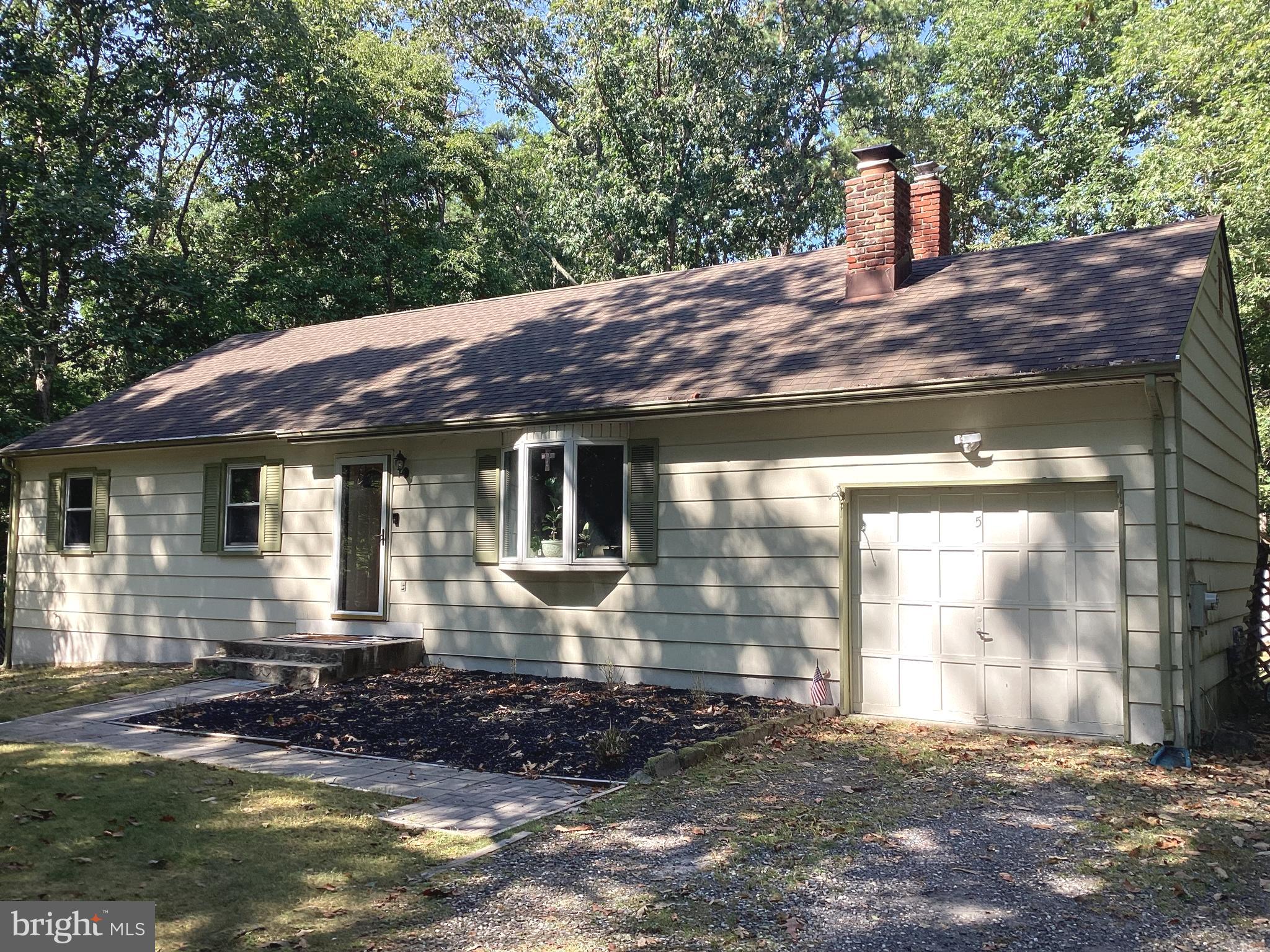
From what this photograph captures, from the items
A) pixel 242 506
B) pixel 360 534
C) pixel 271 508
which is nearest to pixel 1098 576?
pixel 360 534

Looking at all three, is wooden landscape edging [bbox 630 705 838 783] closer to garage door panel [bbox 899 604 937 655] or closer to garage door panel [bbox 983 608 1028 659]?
garage door panel [bbox 899 604 937 655]

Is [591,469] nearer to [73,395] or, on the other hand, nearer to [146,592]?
[146,592]

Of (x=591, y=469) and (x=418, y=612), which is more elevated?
(x=591, y=469)

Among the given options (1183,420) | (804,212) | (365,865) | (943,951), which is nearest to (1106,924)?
(943,951)

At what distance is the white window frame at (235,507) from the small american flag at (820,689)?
7606 mm

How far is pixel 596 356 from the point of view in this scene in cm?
1150

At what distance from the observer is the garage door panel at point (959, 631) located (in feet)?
27.2

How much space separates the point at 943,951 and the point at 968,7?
2835 cm

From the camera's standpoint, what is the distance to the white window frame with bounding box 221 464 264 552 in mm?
12797

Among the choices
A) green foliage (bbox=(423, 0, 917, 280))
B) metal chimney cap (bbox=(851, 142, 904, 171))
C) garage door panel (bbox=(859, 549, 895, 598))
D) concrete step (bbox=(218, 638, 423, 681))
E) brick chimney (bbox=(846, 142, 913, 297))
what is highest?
green foliage (bbox=(423, 0, 917, 280))

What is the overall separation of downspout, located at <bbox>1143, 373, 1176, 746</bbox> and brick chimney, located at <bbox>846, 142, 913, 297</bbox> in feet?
11.7

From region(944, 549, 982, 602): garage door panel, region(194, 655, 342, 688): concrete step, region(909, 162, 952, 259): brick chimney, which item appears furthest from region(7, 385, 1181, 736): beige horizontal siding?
region(909, 162, 952, 259): brick chimney

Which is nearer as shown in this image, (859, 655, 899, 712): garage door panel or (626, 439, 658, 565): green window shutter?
(859, 655, 899, 712): garage door panel

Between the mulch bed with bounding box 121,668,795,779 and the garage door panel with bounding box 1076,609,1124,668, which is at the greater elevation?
the garage door panel with bounding box 1076,609,1124,668
